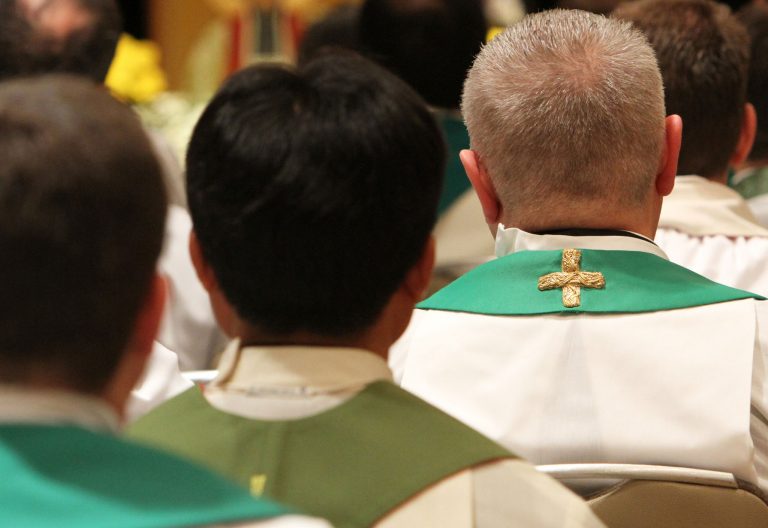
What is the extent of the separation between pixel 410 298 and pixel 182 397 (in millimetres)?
309

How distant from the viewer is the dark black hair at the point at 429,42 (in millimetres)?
4223

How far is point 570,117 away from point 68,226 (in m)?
1.22

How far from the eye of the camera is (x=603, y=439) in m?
2.26

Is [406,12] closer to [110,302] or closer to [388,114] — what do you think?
[388,114]

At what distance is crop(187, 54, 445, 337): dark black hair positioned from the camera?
182 cm

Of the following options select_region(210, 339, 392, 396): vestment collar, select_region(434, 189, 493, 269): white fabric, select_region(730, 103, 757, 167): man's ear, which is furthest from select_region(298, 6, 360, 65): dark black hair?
select_region(210, 339, 392, 396): vestment collar

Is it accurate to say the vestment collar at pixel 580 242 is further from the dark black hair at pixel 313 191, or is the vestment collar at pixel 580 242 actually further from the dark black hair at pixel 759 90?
the dark black hair at pixel 759 90

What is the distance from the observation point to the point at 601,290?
95.2 inches

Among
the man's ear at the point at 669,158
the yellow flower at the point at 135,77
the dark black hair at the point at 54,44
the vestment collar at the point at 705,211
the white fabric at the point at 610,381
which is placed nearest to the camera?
the white fabric at the point at 610,381

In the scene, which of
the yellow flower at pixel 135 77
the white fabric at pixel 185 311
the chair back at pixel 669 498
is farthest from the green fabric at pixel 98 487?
the yellow flower at pixel 135 77

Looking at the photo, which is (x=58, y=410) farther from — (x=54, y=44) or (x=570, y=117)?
(x=54, y=44)

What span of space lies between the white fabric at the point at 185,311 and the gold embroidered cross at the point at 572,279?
111cm

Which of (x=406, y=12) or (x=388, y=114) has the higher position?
(x=388, y=114)

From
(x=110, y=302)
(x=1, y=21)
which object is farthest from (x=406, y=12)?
(x=110, y=302)
